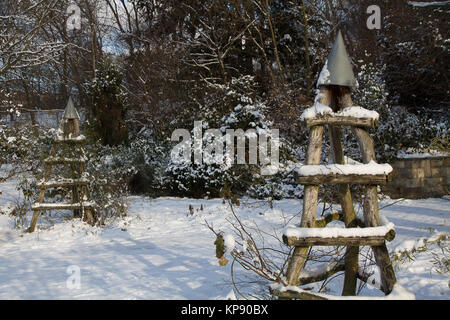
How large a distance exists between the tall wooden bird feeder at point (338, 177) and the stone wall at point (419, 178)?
650cm

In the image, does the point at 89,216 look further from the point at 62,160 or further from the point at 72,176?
the point at 62,160

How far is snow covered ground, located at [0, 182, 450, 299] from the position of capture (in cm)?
346

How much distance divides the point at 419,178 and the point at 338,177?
722 centimetres

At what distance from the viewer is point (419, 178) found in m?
8.66

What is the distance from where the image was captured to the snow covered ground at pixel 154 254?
11.3 ft

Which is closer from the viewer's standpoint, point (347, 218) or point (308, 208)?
A: point (308, 208)

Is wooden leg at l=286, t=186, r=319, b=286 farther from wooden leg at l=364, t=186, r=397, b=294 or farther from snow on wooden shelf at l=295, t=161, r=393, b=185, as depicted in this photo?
wooden leg at l=364, t=186, r=397, b=294

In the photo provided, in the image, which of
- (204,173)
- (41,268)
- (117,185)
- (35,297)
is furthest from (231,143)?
(35,297)

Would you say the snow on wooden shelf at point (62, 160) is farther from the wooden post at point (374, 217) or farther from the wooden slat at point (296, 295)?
the wooden post at point (374, 217)

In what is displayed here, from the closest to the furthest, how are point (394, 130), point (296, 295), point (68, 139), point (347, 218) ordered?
1. point (296, 295)
2. point (347, 218)
3. point (68, 139)
4. point (394, 130)

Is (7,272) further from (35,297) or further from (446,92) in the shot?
(446,92)

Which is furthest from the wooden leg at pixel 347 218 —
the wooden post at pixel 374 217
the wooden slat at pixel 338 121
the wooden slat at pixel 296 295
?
the wooden slat at pixel 296 295

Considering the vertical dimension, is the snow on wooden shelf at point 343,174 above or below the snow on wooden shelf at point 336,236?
above

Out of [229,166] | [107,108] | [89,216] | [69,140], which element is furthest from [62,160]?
[107,108]
